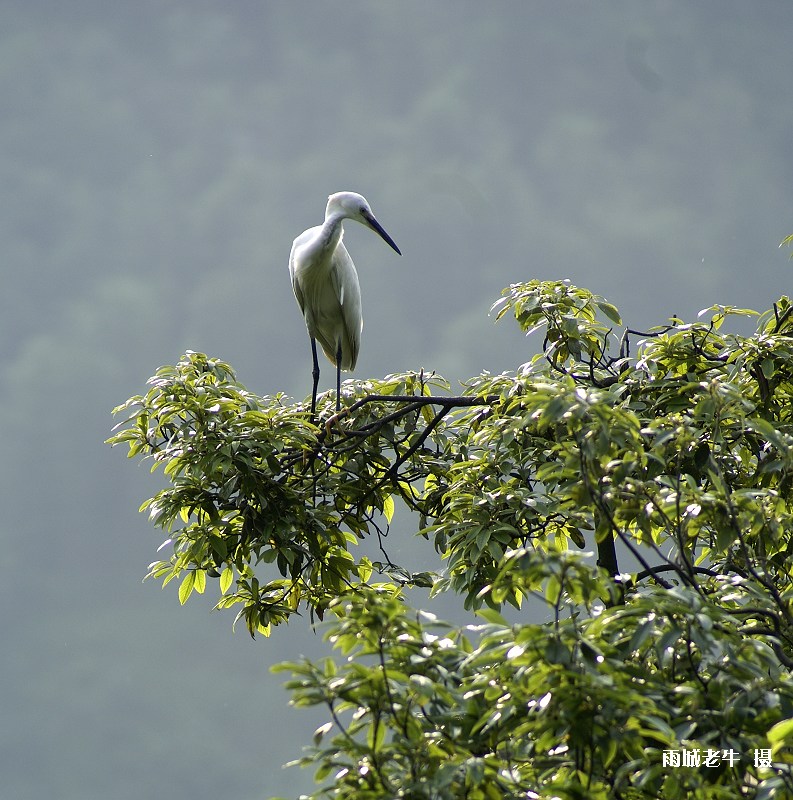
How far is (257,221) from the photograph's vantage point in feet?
41.7

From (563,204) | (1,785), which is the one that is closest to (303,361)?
(563,204)

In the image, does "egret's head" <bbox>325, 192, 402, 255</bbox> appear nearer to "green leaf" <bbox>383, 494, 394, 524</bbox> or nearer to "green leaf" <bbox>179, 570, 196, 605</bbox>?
"green leaf" <bbox>383, 494, 394, 524</bbox>

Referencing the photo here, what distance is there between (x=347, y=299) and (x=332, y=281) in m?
0.09

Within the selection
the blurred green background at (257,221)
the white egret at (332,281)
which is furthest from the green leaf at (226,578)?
the blurred green background at (257,221)

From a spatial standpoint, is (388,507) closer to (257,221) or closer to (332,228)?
(332,228)

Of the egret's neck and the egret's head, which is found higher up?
the egret's head

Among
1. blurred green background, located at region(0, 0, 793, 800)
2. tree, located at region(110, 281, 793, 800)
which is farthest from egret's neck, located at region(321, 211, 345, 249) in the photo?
blurred green background, located at region(0, 0, 793, 800)

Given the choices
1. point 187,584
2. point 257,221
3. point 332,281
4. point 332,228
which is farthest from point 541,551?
point 257,221

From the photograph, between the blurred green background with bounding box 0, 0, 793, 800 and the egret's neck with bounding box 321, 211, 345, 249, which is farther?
the blurred green background with bounding box 0, 0, 793, 800

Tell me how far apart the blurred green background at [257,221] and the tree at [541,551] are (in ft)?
22.7

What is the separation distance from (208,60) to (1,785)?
8.04 meters

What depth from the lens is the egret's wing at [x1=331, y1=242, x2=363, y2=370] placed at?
4320 millimetres

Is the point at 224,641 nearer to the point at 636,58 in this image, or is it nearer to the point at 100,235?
the point at 100,235

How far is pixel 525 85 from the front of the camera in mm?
12656
